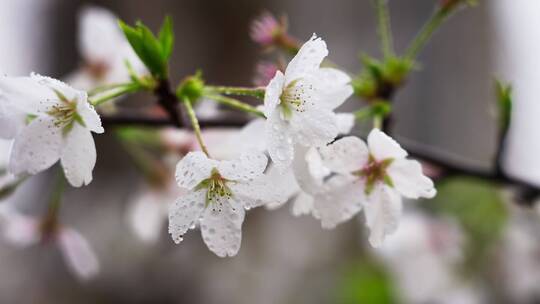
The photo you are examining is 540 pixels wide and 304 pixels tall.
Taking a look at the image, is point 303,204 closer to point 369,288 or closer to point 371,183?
point 371,183

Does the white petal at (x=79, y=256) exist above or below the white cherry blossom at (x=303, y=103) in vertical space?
below

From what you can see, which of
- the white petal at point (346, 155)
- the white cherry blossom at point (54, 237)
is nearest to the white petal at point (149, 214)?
the white cherry blossom at point (54, 237)

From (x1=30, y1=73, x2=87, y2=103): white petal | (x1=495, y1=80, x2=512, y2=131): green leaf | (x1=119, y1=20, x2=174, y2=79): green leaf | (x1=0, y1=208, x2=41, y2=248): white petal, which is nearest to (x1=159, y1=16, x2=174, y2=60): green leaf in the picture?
(x1=119, y1=20, x2=174, y2=79): green leaf

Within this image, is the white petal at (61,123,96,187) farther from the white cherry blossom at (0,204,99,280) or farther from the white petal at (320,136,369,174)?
the white cherry blossom at (0,204,99,280)

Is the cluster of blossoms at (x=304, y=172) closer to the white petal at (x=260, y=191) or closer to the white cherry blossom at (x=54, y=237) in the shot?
the white petal at (x=260, y=191)

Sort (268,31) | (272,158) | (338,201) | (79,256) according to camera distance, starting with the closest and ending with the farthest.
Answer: (272,158)
(338,201)
(268,31)
(79,256)

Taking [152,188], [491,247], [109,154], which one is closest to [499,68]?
[109,154]

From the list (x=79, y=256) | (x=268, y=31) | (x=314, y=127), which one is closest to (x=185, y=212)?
(x=314, y=127)
